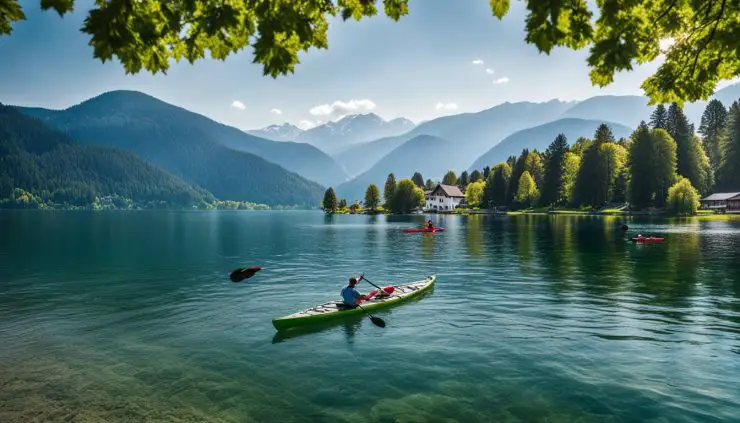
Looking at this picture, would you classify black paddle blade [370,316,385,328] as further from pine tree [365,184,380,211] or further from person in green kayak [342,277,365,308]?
pine tree [365,184,380,211]

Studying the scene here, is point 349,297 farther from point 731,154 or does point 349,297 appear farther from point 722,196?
point 731,154

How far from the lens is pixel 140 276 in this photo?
112 feet

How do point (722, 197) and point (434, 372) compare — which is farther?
point (722, 197)

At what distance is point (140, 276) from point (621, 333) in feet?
105

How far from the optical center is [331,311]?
20.3 m

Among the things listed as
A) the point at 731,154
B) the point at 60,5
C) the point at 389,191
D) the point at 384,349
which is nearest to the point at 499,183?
the point at 389,191

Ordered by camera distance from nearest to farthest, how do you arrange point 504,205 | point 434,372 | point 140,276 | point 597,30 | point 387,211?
1. point 597,30
2. point 434,372
3. point 140,276
4. point 504,205
5. point 387,211

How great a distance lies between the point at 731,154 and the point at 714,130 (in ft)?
88.5

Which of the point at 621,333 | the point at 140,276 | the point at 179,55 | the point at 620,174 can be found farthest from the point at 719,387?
the point at 620,174

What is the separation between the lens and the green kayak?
1916 centimetres

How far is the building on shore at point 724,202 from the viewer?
371 ft

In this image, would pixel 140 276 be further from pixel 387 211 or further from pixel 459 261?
pixel 387 211

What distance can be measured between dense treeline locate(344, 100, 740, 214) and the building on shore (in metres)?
3.57

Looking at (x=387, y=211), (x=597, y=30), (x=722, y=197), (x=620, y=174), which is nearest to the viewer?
(x=597, y=30)
